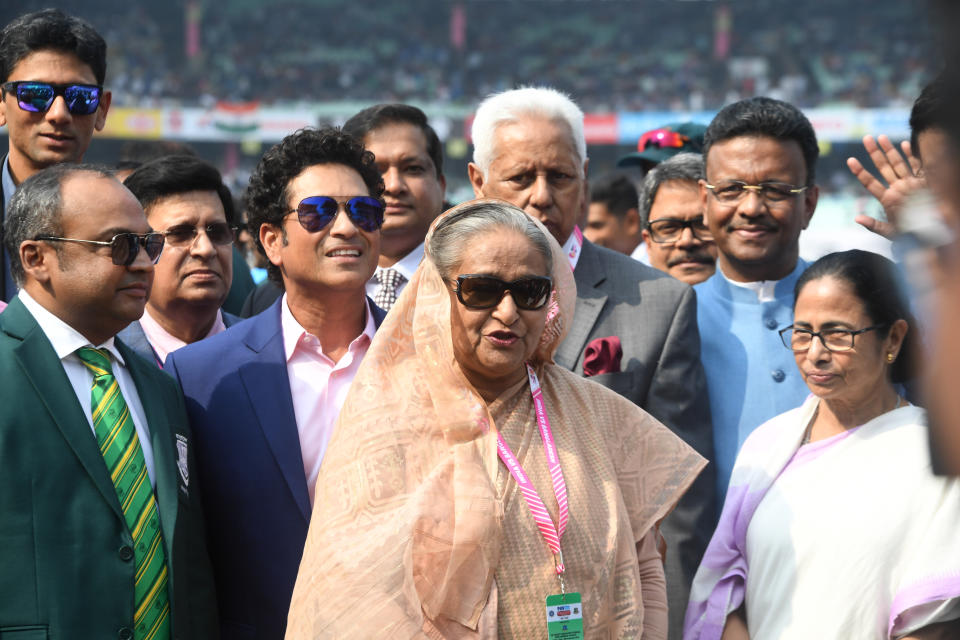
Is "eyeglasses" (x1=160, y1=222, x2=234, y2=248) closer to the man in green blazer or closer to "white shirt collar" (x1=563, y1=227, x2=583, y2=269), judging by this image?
the man in green blazer

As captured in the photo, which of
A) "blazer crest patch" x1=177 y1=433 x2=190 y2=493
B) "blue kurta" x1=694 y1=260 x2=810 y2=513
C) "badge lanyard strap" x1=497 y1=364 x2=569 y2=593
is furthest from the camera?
"blue kurta" x1=694 y1=260 x2=810 y2=513

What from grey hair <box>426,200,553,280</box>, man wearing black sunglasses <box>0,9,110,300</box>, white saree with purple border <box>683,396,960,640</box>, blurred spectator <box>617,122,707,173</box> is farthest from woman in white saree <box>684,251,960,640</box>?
man wearing black sunglasses <box>0,9,110,300</box>

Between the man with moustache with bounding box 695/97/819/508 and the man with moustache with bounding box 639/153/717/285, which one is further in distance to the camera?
the man with moustache with bounding box 639/153/717/285

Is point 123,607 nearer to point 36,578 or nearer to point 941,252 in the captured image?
point 36,578

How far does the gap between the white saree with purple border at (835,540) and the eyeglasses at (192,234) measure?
6.91 feet

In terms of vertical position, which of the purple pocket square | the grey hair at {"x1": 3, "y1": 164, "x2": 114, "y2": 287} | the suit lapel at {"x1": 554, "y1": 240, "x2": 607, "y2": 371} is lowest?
the purple pocket square

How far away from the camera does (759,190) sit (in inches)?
158

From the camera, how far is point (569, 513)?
277cm

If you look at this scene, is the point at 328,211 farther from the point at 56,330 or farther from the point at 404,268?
the point at 404,268

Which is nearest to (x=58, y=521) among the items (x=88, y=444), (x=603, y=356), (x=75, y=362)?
(x=88, y=444)

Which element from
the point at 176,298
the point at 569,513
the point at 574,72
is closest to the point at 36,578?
the point at 569,513

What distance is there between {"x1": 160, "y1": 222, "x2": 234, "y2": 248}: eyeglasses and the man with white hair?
983mm

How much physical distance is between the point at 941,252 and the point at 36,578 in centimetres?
223

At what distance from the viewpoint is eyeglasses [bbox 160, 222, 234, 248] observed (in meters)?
4.19
